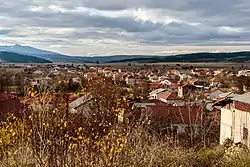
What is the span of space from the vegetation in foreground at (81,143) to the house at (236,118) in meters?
13.9

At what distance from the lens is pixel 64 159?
4.86 meters

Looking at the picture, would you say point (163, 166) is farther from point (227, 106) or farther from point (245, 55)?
point (245, 55)

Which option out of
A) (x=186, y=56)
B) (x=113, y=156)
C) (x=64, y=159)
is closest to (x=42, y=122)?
(x=64, y=159)

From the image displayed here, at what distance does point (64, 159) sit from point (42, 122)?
49cm

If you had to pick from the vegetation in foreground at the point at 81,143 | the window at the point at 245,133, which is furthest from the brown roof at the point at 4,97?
the vegetation in foreground at the point at 81,143

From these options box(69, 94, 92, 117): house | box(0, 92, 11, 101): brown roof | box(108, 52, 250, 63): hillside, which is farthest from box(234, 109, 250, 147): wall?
box(108, 52, 250, 63): hillside

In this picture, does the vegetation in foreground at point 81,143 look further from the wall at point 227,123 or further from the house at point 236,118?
the wall at point 227,123

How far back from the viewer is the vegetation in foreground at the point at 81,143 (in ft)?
15.9

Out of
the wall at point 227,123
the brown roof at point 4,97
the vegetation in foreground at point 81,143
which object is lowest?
the wall at point 227,123

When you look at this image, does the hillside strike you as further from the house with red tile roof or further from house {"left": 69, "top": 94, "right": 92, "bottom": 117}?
house {"left": 69, "top": 94, "right": 92, "bottom": 117}

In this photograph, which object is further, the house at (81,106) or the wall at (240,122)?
the wall at (240,122)

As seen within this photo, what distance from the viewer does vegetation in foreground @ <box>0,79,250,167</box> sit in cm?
486

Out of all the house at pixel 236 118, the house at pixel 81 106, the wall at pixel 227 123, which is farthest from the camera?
the wall at pixel 227 123

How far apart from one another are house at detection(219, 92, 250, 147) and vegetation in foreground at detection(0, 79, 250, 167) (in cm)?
1393
